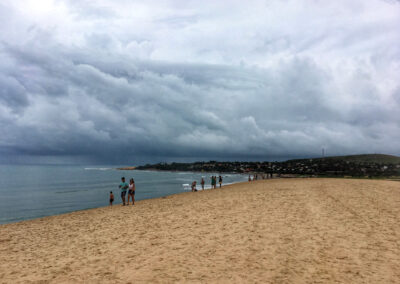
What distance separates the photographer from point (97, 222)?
52.3 feet

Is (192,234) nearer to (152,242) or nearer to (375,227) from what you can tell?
(152,242)

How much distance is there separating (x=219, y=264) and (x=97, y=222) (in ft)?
34.1

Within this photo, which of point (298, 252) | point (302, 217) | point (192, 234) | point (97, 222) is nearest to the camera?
point (298, 252)

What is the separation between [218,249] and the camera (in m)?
9.19

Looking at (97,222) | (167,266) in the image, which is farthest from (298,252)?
(97,222)

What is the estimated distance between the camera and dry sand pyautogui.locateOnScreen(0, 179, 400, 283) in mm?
7184

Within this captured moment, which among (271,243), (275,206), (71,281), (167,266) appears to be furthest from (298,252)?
(275,206)

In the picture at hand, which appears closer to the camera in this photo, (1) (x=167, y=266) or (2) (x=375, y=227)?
(1) (x=167, y=266)

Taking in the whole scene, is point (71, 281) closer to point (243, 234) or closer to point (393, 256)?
point (243, 234)

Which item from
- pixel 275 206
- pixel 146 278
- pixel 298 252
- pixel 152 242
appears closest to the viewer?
pixel 146 278

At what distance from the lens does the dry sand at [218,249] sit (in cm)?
718

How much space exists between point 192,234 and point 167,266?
3578 mm

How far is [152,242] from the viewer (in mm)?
10508

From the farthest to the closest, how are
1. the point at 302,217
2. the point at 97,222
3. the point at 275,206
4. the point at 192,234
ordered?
the point at 275,206 < the point at 97,222 < the point at 302,217 < the point at 192,234
